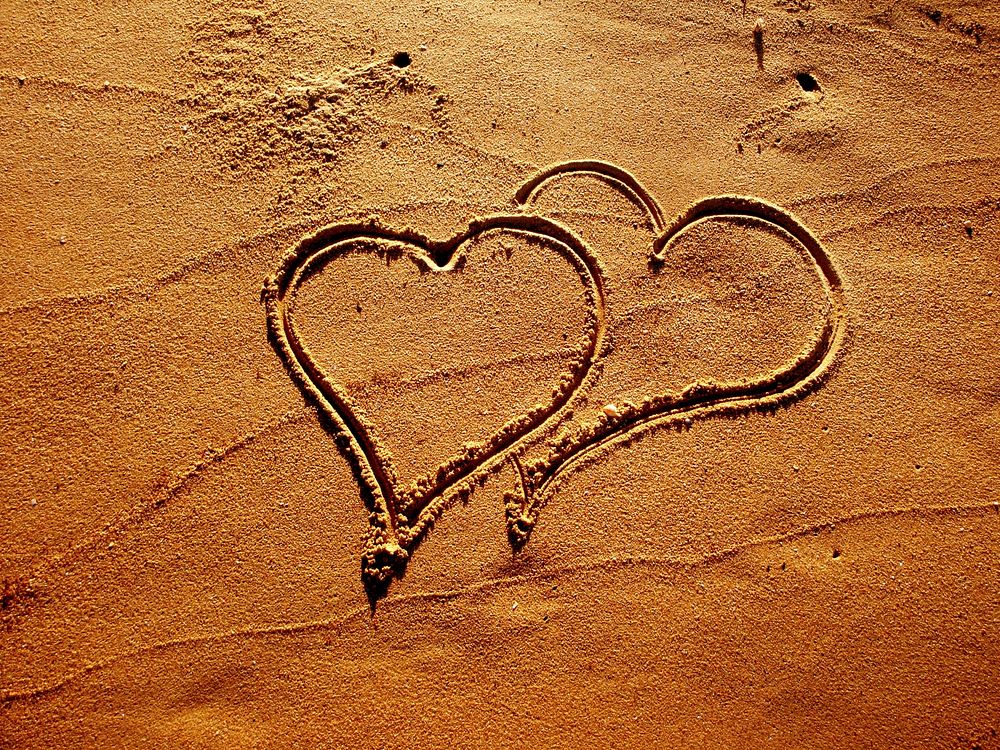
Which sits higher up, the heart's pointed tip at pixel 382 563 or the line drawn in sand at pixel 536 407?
the line drawn in sand at pixel 536 407

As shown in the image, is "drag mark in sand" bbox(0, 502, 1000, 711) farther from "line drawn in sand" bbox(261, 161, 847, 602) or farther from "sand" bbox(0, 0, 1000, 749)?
"line drawn in sand" bbox(261, 161, 847, 602)

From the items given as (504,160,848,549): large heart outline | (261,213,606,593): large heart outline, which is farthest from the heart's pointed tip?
(504,160,848,549): large heart outline

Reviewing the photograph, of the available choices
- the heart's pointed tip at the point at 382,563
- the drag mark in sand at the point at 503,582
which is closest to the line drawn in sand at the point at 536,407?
the heart's pointed tip at the point at 382,563

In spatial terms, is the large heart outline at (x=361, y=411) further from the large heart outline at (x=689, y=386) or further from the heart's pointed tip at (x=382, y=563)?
the large heart outline at (x=689, y=386)

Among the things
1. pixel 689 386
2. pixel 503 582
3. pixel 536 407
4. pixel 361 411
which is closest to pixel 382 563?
pixel 503 582

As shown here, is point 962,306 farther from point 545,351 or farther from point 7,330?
point 7,330

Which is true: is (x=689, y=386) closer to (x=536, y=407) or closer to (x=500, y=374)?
(x=536, y=407)

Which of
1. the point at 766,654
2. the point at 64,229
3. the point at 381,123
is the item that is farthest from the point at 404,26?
the point at 766,654
